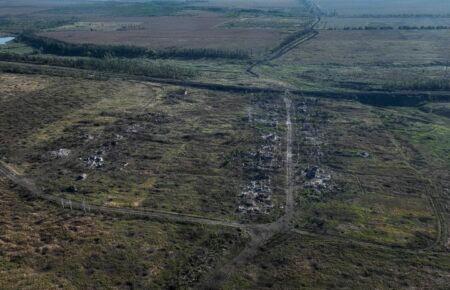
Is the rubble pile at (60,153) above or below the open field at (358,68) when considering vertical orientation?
below

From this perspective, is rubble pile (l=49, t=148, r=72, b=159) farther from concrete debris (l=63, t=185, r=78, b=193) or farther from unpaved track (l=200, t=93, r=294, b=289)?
unpaved track (l=200, t=93, r=294, b=289)

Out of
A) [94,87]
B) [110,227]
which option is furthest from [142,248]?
[94,87]

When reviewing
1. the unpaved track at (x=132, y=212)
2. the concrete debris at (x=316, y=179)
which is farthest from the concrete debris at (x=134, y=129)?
the concrete debris at (x=316, y=179)

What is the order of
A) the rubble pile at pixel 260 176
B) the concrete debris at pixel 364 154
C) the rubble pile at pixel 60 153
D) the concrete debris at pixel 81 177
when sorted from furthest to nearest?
1. the concrete debris at pixel 364 154
2. the rubble pile at pixel 60 153
3. the concrete debris at pixel 81 177
4. the rubble pile at pixel 260 176

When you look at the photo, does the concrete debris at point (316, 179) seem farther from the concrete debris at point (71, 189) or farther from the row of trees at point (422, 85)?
the row of trees at point (422, 85)

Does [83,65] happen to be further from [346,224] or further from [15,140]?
[346,224]

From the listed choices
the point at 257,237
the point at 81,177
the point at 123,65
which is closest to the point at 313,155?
the point at 257,237

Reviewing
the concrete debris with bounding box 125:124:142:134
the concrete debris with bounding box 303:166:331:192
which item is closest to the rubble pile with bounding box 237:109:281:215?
the concrete debris with bounding box 303:166:331:192
